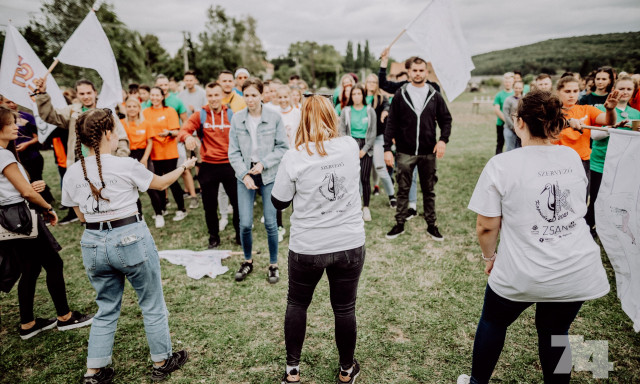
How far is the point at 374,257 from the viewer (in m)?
5.12

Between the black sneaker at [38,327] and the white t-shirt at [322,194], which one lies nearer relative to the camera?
the white t-shirt at [322,194]

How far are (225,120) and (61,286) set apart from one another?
285 cm

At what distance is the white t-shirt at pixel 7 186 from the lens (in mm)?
2982

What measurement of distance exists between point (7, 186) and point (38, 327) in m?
1.57

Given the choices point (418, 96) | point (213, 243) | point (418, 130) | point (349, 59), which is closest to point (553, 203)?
point (418, 130)

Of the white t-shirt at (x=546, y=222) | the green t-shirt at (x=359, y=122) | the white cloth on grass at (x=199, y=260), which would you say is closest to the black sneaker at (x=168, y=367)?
the white cloth on grass at (x=199, y=260)

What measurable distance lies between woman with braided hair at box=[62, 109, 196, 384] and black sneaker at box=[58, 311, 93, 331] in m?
1.13

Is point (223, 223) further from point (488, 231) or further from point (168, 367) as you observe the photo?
point (488, 231)

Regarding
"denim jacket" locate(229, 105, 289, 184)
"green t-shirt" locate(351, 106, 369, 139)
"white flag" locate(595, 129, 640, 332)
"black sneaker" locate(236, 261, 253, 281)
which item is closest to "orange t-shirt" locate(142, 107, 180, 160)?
"denim jacket" locate(229, 105, 289, 184)

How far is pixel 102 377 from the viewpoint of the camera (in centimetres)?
293

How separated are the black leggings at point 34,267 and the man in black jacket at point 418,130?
14.1 feet

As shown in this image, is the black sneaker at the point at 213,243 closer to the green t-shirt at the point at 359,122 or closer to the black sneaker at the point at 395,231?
the black sneaker at the point at 395,231

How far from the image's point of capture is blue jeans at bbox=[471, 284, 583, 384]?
220 centimetres

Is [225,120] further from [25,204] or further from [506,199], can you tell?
[506,199]
